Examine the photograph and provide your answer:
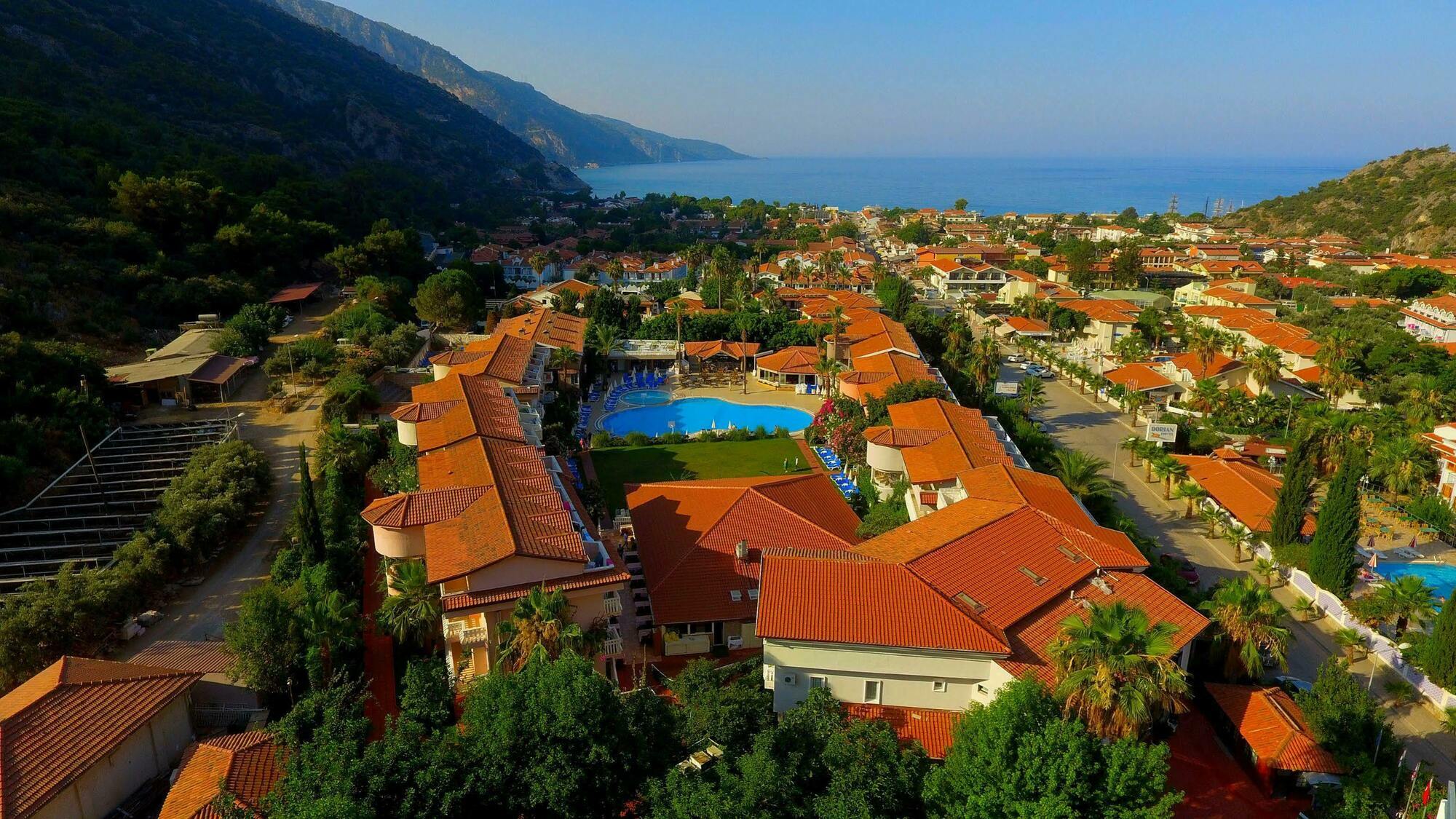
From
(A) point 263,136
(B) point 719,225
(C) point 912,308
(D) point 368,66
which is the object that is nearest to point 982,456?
(C) point 912,308

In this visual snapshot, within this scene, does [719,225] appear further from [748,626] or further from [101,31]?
[748,626]

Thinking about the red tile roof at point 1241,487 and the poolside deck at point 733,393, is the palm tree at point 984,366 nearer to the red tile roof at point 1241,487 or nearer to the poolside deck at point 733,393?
the poolside deck at point 733,393

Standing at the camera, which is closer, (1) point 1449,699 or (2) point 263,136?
(1) point 1449,699

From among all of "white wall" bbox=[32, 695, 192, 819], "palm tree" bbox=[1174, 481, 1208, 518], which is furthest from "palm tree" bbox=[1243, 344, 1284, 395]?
"white wall" bbox=[32, 695, 192, 819]

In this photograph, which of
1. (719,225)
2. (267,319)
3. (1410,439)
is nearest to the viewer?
(1410,439)

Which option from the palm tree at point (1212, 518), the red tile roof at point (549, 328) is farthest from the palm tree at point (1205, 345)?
the red tile roof at point (549, 328)

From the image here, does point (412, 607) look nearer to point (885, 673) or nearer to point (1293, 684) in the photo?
point (885, 673)
